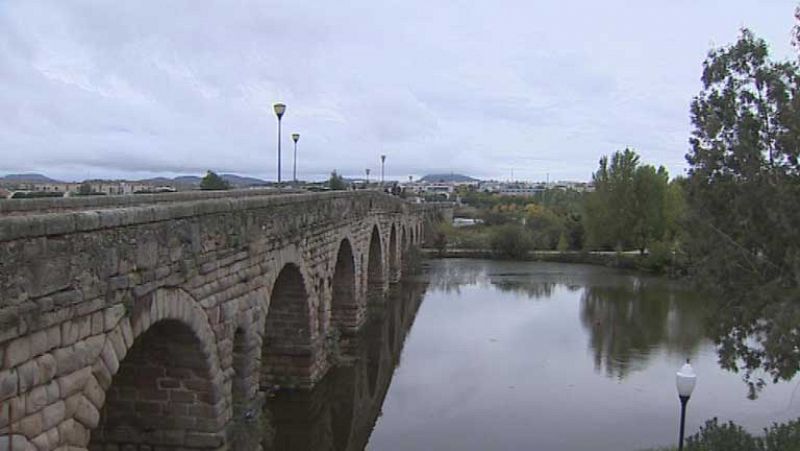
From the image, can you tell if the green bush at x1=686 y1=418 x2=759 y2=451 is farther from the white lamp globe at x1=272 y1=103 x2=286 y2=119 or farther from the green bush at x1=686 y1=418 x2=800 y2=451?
the white lamp globe at x1=272 y1=103 x2=286 y2=119

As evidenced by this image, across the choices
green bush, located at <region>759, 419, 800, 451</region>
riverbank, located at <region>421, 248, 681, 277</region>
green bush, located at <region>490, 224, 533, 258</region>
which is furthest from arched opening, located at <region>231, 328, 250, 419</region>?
green bush, located at <region>490, 224, 533, 258</region>

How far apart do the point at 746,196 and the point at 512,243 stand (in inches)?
1484

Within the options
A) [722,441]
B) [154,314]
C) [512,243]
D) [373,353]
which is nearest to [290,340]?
[373,353]

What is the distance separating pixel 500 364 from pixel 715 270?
8.56 m

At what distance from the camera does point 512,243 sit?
1855 inches

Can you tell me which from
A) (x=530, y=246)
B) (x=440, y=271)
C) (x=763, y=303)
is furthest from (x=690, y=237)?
(x=530, y=246)

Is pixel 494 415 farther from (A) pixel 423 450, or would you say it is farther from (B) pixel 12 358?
(B) pixel 12 358

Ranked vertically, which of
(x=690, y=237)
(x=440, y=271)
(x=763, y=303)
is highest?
(x=690, y=237)

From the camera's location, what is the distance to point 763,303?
9422 millimetres

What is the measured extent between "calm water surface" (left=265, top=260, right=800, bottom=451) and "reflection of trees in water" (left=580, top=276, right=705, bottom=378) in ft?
0.25

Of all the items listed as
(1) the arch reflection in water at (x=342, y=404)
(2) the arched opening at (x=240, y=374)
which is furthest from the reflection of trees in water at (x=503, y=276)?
(2) the arched opening at (x=240, y=374)

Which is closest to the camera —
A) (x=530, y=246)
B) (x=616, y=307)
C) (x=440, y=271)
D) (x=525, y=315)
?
(x=525, y=315)

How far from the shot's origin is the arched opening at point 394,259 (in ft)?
101

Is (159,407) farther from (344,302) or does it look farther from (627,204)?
(627,204)
